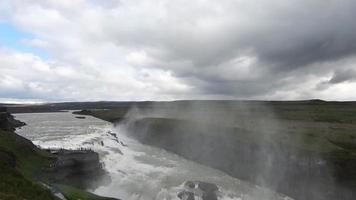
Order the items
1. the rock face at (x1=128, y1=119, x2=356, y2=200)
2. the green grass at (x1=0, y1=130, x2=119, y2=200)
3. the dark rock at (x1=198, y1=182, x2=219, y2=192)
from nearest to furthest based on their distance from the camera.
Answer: the green grass at (x1=0, y1=130, x2=119, y2=200), the dark rock at (x1=198, y1=182, x2=219, y2=192), the rock face at (x1=128, y1=119, x2=356, y2=200)

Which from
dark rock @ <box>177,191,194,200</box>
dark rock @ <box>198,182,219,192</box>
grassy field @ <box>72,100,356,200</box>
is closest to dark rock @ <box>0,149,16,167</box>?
dark rock @ <box>177,191,194,200</box>

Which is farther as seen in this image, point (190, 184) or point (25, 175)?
point (190, 184)

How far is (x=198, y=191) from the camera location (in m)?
41.6

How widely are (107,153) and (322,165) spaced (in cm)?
3354

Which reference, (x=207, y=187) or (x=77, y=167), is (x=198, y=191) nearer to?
(x=207, y=187)

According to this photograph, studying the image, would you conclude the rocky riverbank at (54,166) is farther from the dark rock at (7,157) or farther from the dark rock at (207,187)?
the dark rock at (207,187)

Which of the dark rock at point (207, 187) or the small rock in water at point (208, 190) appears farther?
the dark rock at point (207, 187)

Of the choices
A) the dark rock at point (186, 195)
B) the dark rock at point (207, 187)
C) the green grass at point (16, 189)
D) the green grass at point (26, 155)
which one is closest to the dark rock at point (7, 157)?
the green grass at point (26, 155)

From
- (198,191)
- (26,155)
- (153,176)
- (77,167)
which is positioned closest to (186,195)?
(198,191)

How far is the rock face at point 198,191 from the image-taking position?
40.3m

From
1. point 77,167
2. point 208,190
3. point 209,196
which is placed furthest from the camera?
point 77,167

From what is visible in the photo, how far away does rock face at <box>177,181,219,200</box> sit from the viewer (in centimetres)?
4031

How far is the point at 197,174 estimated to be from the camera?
51688 mm

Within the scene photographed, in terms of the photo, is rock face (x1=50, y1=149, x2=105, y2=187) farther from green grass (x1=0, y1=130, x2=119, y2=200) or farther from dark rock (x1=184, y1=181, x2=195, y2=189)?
dark rock (x1=184, y1=181, x2=195, y2=189)
